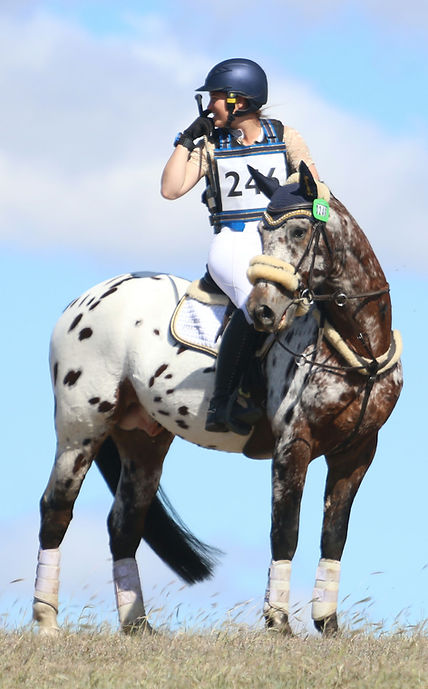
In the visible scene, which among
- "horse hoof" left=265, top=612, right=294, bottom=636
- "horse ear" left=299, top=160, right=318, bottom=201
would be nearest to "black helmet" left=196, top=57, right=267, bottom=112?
"horse ear" left=299, top=160, right=318, bottom=201

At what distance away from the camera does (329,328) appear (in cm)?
816

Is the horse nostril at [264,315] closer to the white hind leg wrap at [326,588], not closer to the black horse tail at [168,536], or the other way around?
the white hind leg wrap at [326,588]

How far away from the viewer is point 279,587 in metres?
8.07

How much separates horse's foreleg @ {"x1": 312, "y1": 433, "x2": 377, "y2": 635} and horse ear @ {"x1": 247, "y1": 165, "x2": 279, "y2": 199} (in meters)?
1.87

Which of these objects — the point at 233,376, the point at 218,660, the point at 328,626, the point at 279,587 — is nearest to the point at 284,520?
the point at 279,587

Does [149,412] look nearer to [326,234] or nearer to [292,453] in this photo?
[292,453]

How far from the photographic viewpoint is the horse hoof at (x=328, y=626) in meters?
8.34

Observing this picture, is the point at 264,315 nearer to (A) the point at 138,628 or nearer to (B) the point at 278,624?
(B) the point at 278,624

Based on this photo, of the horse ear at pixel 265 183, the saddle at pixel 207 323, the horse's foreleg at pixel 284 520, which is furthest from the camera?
the saddle at pixel 207 323

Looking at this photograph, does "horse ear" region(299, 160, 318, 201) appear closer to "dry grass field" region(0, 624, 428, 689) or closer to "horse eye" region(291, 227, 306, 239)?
"horse eye" region(291, 227, 306, 239)

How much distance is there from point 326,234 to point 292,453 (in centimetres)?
150

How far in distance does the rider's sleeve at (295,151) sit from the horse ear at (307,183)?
1.10m

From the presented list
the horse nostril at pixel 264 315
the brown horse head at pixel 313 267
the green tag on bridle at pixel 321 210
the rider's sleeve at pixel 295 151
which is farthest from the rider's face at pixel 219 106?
the horse nostril at pixel 264 315

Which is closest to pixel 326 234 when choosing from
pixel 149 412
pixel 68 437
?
pixel 149 412
